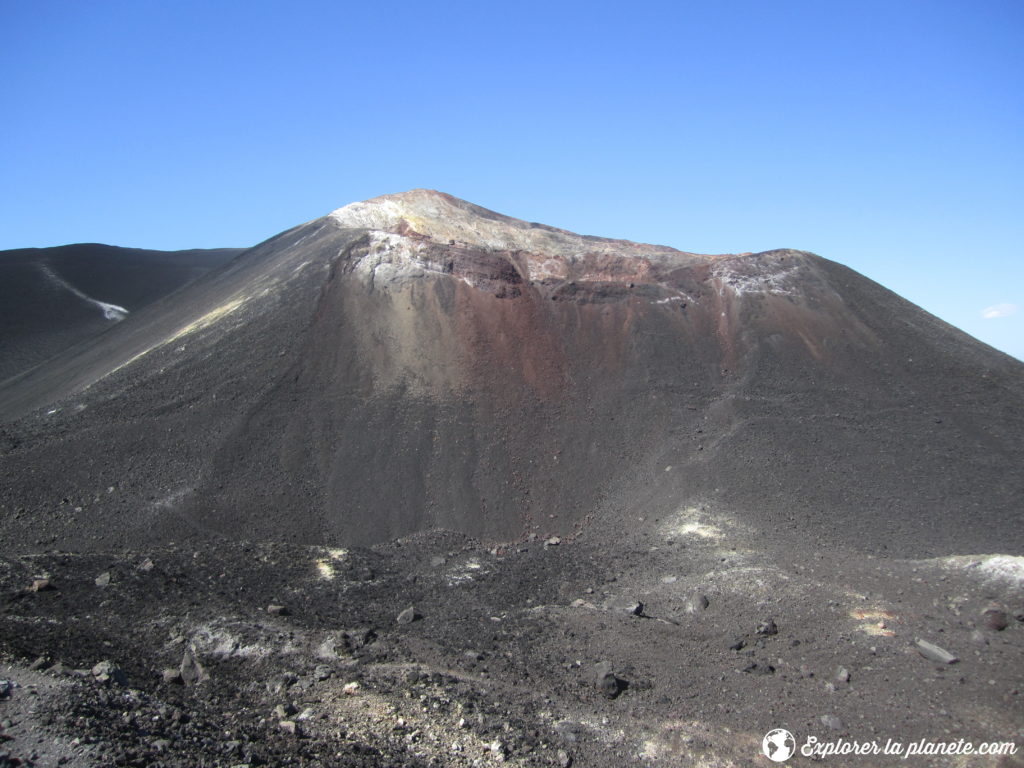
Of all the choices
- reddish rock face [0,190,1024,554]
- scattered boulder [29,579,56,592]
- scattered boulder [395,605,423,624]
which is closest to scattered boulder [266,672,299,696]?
scattered boulder [395,605,423,624]

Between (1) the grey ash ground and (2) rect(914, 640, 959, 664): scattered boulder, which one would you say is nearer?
(1) the grey ash ground

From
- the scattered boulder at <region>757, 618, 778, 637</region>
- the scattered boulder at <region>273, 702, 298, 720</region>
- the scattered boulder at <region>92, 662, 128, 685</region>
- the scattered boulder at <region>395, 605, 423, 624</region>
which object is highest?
the scattered boulder at <region>92, 662, 128, 685</region>

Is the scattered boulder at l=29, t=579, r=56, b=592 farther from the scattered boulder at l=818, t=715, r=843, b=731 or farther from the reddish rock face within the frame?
the scattered boulder at l=818, t=715, r=843, b=731

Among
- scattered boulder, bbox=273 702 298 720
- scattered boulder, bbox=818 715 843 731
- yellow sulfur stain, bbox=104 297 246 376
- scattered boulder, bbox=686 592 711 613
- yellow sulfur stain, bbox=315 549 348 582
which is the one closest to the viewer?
scattered boulder, bbox=273 702 298 720

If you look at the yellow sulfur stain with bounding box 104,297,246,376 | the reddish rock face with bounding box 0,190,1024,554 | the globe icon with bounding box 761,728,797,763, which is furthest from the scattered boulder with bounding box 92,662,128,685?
the yellow sulfur stain with bounding box 104,297,246,376

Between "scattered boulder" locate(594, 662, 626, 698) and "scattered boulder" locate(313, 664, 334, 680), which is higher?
"scattered boulder" locate(313, 664, 334, 680)

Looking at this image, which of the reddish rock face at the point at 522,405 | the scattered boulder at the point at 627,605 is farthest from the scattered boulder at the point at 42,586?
the scattered boulder at the point at 627,605

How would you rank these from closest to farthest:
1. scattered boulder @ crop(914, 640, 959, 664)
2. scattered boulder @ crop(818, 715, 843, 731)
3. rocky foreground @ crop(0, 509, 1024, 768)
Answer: rocky foreground @ crop(0, 509, 1024, 768) < scattered boulder @ crop(818, 715, 843, 731) < scattered boulder @ crop(914, 640, 959, 664)

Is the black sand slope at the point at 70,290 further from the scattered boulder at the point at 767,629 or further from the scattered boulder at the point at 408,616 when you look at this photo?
the scattered boulder at the point at 767,629
